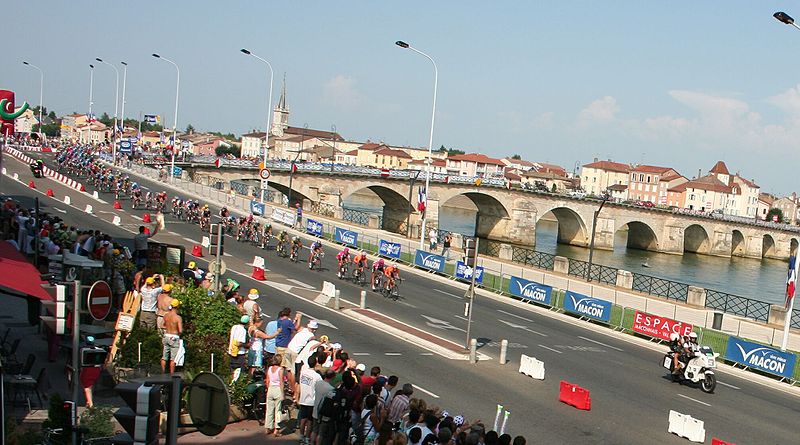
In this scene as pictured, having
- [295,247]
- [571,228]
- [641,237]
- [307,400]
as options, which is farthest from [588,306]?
[641,237]

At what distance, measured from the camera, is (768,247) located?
448 ft

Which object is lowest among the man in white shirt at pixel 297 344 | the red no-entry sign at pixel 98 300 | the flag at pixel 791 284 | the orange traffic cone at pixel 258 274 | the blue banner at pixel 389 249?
the orange traffic cone at pixel 258 274

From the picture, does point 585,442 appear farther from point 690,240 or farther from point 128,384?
point 690,240

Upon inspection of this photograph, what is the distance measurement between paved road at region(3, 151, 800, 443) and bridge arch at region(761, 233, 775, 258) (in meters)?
115

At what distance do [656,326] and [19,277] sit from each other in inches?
890

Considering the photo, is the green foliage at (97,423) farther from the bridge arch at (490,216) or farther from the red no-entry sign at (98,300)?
the bridge arch at (490,216)

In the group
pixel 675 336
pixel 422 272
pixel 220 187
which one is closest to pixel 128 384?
pixel 675 336

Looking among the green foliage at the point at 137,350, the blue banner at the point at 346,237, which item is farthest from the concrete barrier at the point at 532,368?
the blue banner at the point at 346,237

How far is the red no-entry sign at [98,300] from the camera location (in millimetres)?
9586

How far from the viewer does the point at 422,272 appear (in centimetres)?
4172

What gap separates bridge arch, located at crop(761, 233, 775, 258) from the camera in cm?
13488

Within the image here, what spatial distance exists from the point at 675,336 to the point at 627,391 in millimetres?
3115

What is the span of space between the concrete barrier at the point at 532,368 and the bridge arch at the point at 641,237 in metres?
99.5

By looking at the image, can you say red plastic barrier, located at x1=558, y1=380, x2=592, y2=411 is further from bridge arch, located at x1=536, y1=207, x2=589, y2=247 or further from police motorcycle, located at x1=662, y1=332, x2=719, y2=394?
bridge arch, located at x1=536, y1=207, x2=589, y2=247
